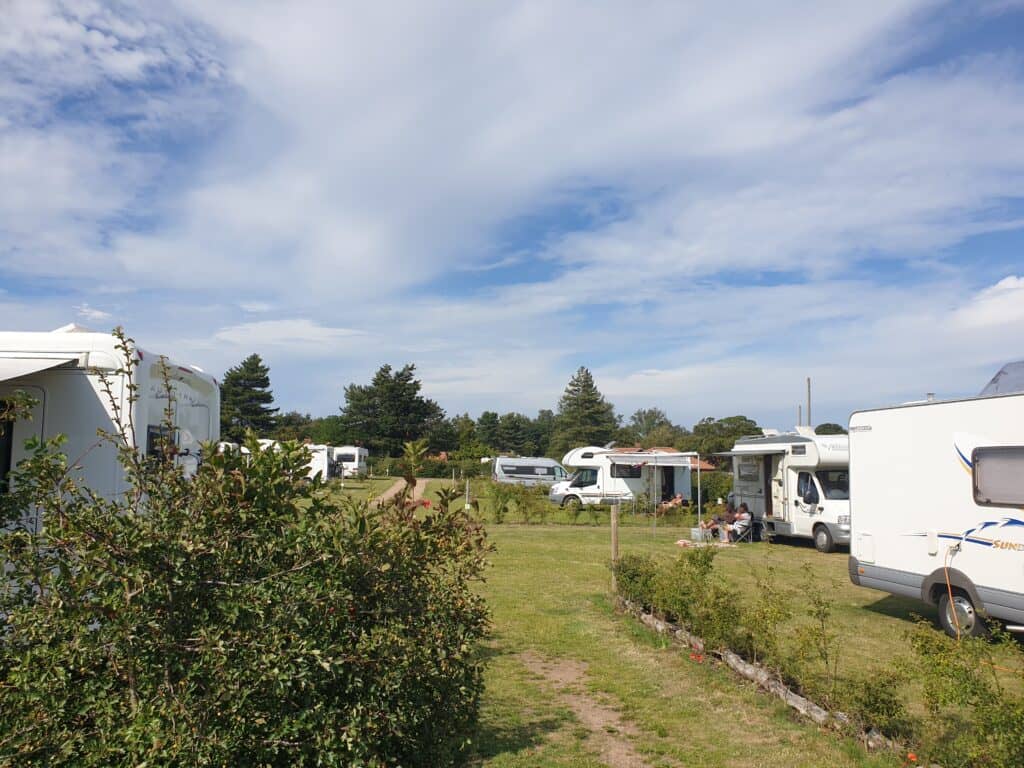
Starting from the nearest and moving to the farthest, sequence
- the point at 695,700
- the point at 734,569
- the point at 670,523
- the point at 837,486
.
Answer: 1. the point at 695,700
2. the point at 734,569
3. the point at 837,486
4. the point at 670,523

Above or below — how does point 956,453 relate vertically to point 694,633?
above

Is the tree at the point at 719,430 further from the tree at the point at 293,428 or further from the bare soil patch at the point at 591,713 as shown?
the bare soil patch at the point at 591,713

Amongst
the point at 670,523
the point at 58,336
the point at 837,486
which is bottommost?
the point at 670,523

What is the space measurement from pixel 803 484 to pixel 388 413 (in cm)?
4972

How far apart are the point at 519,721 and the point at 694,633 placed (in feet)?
8.70

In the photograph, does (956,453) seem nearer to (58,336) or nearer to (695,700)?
(695,700)

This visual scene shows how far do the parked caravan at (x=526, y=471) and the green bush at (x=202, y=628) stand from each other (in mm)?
33317

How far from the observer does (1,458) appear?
520 centimetres

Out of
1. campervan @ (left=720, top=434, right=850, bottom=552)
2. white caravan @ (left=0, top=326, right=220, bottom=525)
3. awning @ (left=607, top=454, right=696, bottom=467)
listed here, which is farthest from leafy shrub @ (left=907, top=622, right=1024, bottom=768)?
awning @ (left=607, top=454, right=696, bottom=467)

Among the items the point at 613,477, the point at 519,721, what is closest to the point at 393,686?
the point at 519,721

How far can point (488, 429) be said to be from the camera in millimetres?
84938

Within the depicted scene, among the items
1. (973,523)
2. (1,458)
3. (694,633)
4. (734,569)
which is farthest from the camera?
(734,569)

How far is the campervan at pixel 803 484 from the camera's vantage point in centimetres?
1617

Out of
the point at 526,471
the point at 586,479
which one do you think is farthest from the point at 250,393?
the point at 586,479
